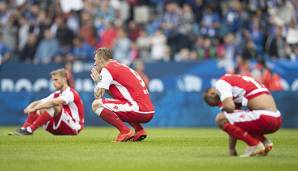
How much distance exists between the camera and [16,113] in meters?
28.7

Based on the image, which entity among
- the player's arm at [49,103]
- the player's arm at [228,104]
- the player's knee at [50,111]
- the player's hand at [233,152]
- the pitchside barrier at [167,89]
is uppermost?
the player's arm at [228,104]

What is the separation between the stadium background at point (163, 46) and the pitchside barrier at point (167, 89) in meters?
0.03

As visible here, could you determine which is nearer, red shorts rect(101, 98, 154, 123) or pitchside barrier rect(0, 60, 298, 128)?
red shorts rect(101, 98, 154, 123)

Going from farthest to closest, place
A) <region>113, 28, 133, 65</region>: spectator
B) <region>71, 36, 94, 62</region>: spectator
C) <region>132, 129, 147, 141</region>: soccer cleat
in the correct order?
<region>71, 36, 94, 62</region>: spectator, <region>113, 28, 133, 65</region>: spectator, <region>132, 129, 147, 141</region>: soccer cleat

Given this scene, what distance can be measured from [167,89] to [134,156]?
14.6 m

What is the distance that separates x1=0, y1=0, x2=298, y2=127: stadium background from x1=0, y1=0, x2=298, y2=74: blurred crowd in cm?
4

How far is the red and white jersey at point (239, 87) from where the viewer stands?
13.1 metres

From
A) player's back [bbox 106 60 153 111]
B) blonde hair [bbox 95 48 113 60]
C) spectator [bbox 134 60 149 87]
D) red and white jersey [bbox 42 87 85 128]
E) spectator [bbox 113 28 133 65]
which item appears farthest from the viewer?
spectator [bbox 113 28 133 65]

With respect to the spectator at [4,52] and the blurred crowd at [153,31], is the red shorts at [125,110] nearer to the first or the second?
the blurred crowd at [153,31]

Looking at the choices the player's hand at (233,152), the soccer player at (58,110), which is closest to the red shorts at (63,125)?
the soccer player at (58,110)

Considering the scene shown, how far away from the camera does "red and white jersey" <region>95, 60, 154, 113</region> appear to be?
17.0 m

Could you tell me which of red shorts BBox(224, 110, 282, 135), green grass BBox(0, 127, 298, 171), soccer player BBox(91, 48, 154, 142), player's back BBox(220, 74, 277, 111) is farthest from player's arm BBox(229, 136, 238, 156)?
soccer player BBox(91, 48, 154, 142)

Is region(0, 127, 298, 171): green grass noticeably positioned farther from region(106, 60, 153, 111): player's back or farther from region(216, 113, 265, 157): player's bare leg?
region(106, 60, 153, 111): player's back

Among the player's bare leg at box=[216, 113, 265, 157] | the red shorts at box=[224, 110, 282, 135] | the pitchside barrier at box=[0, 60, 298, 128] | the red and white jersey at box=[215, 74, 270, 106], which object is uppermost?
the red and white jersey at box=[215, 74, 270, 106]
